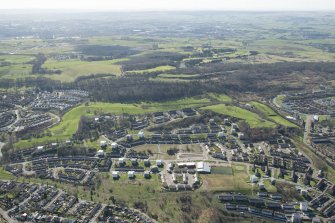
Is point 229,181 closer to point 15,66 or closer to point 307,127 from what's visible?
point 307,127

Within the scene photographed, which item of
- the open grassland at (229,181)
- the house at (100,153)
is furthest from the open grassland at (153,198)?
the house at (100,153)

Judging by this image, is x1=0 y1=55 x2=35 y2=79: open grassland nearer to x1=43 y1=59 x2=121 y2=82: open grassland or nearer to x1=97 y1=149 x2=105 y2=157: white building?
x1=43 y1=59 x2=121 y2=82: open grassland

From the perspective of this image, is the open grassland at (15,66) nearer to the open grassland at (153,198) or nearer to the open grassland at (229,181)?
the open grassland at (153,198)

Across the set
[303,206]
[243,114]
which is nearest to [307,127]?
[243,114]

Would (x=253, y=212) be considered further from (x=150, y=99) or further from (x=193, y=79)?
(x=193, y=79)

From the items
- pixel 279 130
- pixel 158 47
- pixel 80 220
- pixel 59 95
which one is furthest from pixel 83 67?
pixel 80 220

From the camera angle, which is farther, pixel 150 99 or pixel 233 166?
pixel 150 99
